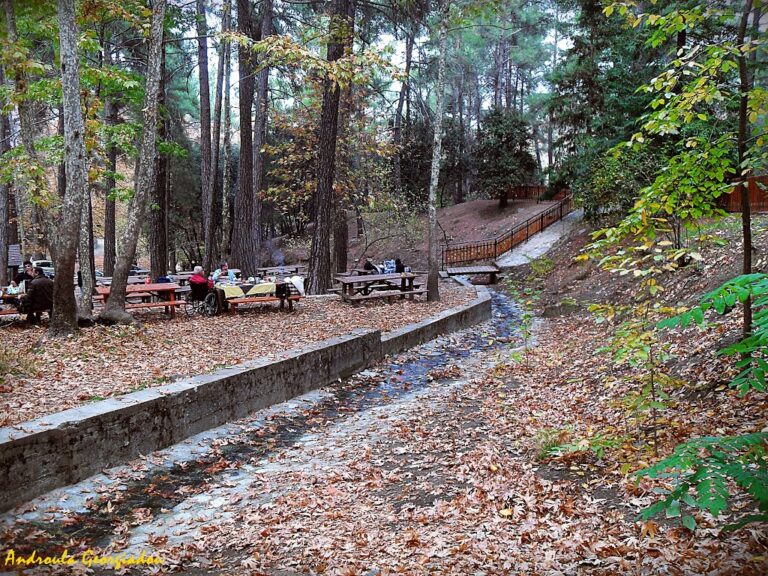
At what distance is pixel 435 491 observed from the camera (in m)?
5.27

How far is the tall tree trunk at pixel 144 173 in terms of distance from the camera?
406 inches

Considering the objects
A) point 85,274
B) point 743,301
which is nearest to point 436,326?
point 85,274

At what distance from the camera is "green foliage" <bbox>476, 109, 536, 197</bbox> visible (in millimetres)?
33031

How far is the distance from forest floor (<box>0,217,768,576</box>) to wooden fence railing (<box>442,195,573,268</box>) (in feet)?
65.6

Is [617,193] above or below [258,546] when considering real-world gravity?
above

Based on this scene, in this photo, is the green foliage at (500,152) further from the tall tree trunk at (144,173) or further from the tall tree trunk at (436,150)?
the tall tree trunk at (144,173)

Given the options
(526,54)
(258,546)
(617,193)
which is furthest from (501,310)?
(526,54)

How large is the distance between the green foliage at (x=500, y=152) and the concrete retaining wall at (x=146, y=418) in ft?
81.4

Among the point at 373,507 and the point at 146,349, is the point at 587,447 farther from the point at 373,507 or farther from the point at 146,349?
the point at 146,349

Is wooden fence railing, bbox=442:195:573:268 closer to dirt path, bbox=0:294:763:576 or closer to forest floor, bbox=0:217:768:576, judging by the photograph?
forest floor, bbox=0:217:768:576

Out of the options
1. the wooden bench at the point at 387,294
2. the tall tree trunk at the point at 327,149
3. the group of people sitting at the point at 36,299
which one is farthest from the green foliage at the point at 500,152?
the group of people sitting at the point at 36,299

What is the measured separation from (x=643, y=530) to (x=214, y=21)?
29.1 m

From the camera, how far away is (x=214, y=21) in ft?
90.2

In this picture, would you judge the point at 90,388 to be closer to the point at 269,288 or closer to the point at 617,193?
the point at 269,288
